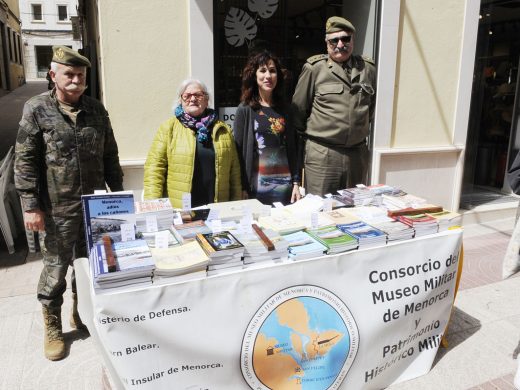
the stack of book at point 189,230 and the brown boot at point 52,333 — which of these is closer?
the stack of book at point 189,230

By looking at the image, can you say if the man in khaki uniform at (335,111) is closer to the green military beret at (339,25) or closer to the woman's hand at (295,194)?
the green military beret at (339,25)

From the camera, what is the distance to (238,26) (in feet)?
15.4

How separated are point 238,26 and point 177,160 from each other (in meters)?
2.49

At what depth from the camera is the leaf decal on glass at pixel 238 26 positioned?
4633 millimetres

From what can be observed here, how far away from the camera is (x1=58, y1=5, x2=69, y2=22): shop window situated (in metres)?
42.8

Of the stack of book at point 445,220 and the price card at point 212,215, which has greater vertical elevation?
the price card at point 212,215

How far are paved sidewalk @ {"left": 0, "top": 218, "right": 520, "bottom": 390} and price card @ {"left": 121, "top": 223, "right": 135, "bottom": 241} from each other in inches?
41.4

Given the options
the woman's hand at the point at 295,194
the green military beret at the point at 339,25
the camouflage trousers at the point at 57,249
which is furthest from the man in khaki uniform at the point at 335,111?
the camouflage trousers at the point at 57,249

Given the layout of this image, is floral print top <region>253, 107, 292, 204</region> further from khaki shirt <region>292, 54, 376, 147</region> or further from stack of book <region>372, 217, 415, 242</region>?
stack of book <region>372, 217, 415, 242</region>

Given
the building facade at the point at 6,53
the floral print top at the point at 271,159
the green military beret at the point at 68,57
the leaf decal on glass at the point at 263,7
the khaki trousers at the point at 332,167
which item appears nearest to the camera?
the green military beret at the point at 68,57

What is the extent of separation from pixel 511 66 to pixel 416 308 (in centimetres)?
621

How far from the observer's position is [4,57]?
24844 mm

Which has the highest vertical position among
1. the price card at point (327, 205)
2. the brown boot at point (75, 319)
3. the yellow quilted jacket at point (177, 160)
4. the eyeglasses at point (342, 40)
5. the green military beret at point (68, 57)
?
the eyeglasses at point (342, 40)

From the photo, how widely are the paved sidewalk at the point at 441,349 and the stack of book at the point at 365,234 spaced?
0.94 meters
